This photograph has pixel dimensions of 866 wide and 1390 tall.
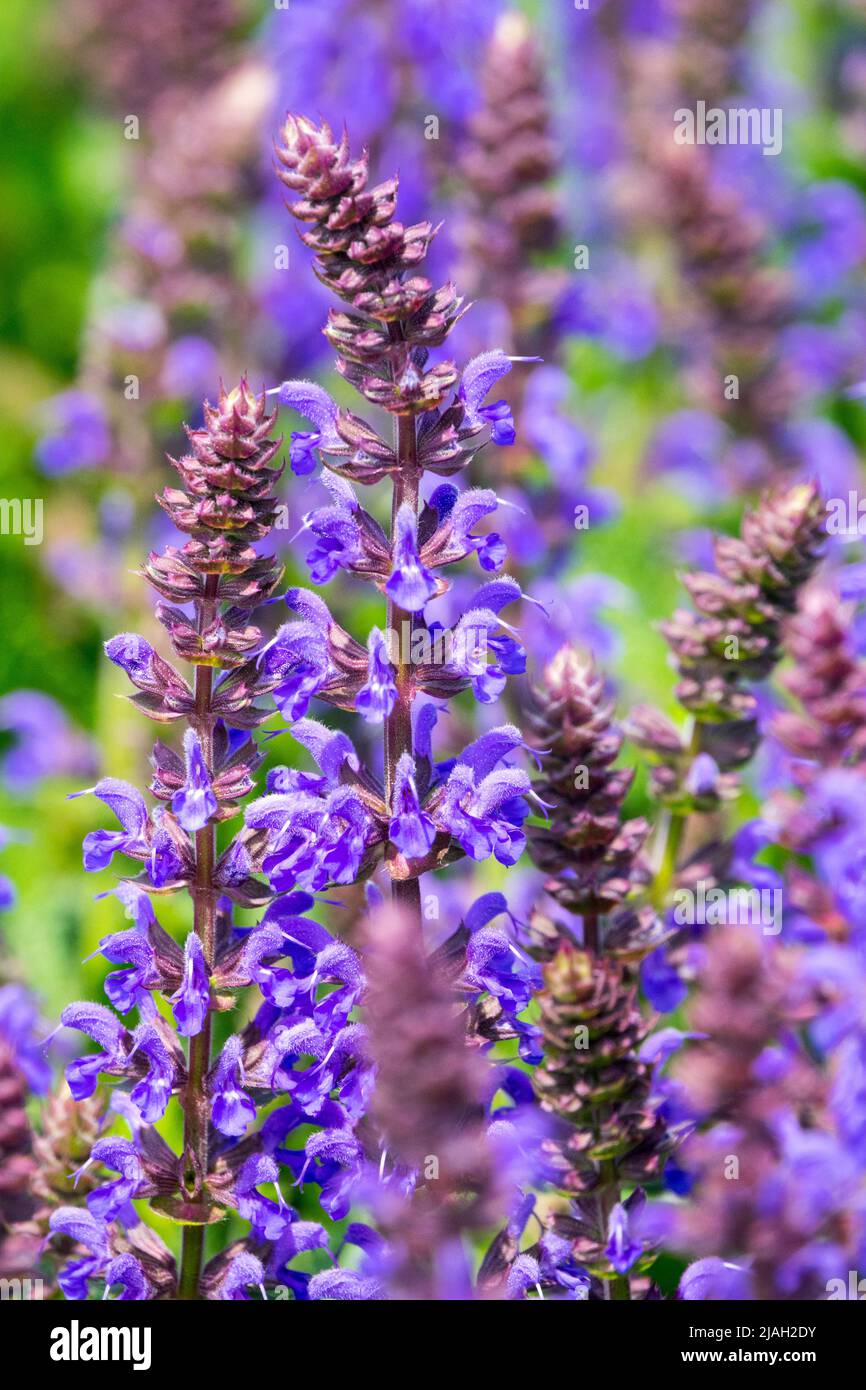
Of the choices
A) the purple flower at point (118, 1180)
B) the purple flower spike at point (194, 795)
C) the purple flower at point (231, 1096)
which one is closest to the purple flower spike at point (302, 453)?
the purple flower spike at point (194, 795)

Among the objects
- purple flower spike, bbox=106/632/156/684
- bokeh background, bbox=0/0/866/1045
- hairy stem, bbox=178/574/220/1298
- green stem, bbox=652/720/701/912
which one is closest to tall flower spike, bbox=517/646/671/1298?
green stem, bbox=652/720/701/912

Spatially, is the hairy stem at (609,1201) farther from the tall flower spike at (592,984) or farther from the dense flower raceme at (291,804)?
the dense flower raceme at (291,804)

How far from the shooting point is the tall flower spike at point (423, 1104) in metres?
1.49

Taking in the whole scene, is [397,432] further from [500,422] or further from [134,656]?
[134,656]

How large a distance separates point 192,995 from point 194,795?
0.25 metres

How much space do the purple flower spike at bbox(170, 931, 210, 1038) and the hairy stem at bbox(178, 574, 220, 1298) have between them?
2.1 inches

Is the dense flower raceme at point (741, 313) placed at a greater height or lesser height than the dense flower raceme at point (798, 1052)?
greater

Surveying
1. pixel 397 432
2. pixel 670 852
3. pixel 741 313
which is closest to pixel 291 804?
pixel 397 432

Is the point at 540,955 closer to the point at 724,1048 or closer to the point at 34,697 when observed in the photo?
the point at 724,1048

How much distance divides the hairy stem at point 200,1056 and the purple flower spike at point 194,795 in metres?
0.05

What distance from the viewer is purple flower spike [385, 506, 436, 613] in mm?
2100

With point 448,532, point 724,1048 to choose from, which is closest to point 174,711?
point 448,532

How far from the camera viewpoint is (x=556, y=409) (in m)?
4.16

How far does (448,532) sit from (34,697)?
2063 millimetres
